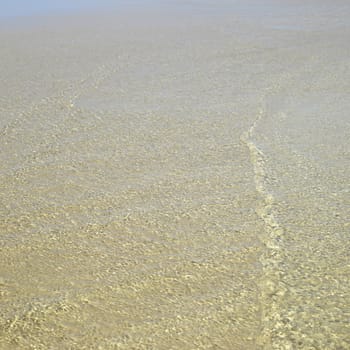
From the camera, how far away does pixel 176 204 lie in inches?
71.8

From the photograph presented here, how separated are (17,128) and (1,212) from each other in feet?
2.89

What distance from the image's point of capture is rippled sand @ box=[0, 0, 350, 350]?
49.3 inches

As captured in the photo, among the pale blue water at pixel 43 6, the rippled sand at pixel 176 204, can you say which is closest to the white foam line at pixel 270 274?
the rippled sand at pixel 176 204

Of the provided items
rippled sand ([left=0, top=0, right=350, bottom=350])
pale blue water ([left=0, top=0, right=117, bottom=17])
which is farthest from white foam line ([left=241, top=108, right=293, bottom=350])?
pale blue water ([left=0, top=0, right=117, bottom=17])

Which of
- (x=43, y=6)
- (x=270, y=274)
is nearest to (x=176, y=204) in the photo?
(x=270, y=274)

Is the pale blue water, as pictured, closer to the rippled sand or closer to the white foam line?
the rippled sand

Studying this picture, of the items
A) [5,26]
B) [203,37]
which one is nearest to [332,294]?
[203,37]

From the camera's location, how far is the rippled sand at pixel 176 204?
1.25 metres

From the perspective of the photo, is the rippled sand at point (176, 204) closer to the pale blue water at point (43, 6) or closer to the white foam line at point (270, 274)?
the white foam line at point (270, 274)

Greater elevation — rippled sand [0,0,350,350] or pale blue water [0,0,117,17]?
pale blue water [0,0,117,17]

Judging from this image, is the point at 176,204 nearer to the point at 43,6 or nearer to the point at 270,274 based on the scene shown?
the point at 270,274

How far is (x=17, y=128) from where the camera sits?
2598mm

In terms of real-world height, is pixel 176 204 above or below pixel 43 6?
below

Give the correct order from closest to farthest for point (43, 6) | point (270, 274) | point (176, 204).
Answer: point (270, 274), point (176, 204), point (43, 6)
